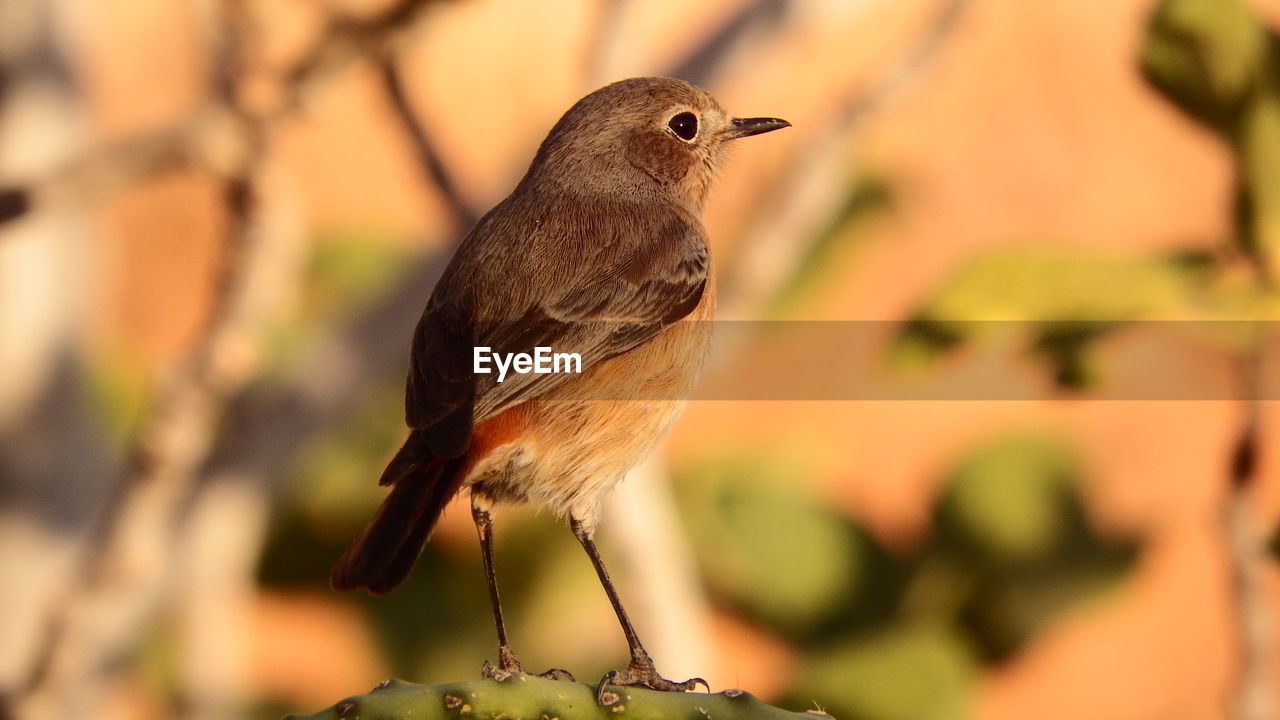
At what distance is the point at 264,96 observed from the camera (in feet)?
8.93

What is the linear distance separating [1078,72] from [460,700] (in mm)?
8441

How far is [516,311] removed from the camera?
96cm

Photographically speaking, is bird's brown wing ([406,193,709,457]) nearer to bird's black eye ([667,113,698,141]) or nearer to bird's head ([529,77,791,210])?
bird's head ([529,77,791,210])

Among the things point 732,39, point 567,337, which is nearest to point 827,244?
point 732,39

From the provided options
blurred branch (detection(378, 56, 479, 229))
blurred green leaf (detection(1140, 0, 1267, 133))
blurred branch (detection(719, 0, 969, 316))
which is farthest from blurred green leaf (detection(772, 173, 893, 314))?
blurred green leaf (detection(1140, 0, 1267, 133))

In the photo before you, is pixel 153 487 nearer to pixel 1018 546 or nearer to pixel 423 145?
pixel 423 145

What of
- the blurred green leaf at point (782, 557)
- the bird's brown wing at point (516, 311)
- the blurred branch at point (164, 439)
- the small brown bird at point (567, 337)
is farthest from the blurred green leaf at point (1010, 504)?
the bird's brown wing at point (516, 311)

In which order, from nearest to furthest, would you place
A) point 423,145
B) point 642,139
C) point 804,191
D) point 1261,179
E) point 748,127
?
point 642,139
point 748,127
point 1261,179
point 423,145
point 804,191

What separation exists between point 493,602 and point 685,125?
0.56 m

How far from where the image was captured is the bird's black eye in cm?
133

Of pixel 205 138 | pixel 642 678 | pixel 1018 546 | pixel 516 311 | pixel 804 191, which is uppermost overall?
pixel 205 138

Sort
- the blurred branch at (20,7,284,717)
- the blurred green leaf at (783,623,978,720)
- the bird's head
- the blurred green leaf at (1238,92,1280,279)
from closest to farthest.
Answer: the bird's head < the blurred green leaf at (1238,92,1280,279) < the blurred green leaf at (783,623,978,720) < the blurred branch at (20,7,284,717)

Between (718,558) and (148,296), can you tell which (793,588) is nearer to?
(718,558)

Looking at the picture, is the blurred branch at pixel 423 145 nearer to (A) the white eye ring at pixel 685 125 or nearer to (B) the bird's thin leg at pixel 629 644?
(A) the white eye ring at pixel 685 125
